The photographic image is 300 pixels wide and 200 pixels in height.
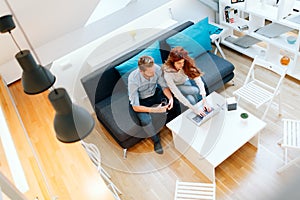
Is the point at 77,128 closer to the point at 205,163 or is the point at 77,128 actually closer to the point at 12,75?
the point at 205,163

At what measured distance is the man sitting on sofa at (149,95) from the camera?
3104mm

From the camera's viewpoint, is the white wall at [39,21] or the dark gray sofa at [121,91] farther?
the dark gray sofa at [121,91]

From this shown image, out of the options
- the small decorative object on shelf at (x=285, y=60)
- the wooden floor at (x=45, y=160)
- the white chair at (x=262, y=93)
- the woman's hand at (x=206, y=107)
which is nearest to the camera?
the wooden floor at (x=45, y=160)

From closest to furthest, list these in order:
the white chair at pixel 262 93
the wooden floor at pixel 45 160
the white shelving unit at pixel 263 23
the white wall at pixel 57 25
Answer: the wooden floor at pixel 45 160 < the white wall at pixel 57 25 < the white chair at pixel 262 93 < the white shelving unit at pixel 263 23

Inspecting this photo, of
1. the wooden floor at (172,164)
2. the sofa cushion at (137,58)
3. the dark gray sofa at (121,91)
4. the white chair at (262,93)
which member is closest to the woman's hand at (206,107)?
the dark gray sofa at (121,91)

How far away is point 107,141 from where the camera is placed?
3.60m

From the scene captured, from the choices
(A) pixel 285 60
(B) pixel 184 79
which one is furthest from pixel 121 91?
(A) pixel 285 60

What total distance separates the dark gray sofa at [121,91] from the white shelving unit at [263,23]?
2.40ft

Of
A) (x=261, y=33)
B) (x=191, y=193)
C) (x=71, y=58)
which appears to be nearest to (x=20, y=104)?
(x=71, y=58)

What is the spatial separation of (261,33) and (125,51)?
1933 mm

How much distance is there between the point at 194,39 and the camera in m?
3.82

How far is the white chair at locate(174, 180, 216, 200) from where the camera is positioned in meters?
2.60

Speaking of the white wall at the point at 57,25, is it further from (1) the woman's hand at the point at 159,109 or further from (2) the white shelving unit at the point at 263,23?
(1) the woman's hand at the point at 159,109

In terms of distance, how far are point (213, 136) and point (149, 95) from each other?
0.90 metres
